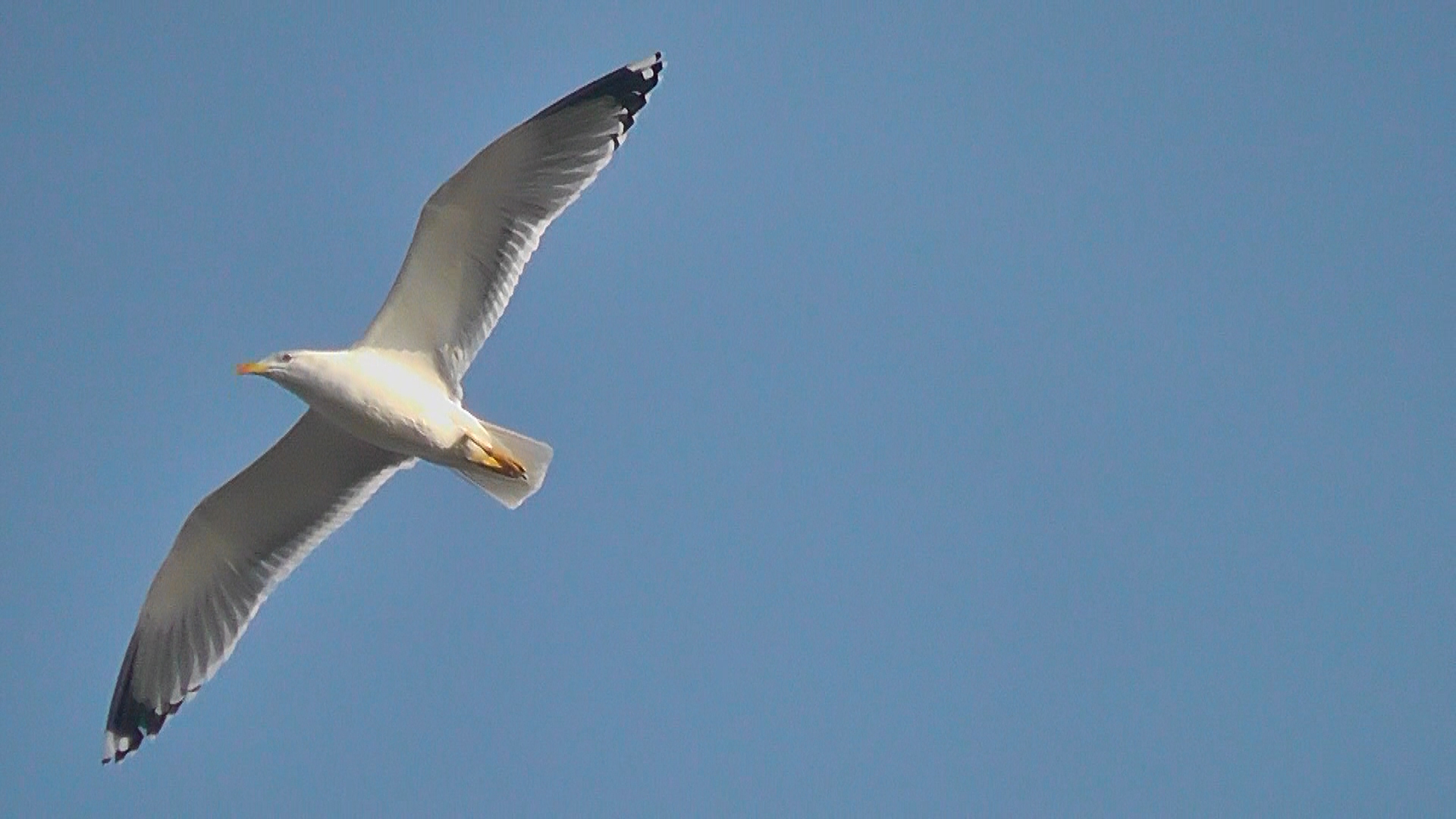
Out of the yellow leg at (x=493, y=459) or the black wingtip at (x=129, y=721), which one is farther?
the black wingtip at (x=129, y=721)

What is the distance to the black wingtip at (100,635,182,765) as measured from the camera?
26.2 ft

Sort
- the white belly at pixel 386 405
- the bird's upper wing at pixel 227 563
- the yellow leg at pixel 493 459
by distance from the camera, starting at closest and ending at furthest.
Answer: the white belly at pixel 386 405, the yellow leg at pixel 493 459, the bird's upper wing at pixel 227 563

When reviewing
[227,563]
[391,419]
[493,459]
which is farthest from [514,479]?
[227,563]

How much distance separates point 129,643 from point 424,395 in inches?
79.6

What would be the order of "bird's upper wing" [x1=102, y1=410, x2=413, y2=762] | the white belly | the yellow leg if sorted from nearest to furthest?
the white belly → the yellow leg → "bird's upper wing" [x1=102, y1=410, x2=413, y2=762]

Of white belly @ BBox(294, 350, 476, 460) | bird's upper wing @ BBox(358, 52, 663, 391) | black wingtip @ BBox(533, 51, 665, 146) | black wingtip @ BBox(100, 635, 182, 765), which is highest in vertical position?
black wingtip @ BBox(533, 51, 665, 146)

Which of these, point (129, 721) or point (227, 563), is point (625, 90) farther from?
point (129, 721)

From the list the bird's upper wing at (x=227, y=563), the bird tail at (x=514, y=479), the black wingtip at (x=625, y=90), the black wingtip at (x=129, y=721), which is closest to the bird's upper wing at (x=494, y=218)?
the black wingtip at (x=625, y=90)

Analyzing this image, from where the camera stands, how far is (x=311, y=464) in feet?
25.8

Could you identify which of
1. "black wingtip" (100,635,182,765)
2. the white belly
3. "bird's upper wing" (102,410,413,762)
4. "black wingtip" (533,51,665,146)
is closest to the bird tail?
the white belly

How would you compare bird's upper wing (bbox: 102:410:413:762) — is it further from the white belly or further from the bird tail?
the bird tail

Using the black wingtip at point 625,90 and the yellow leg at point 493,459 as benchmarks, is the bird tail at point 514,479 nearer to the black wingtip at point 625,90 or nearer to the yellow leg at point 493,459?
the yellow leg at point 493,459

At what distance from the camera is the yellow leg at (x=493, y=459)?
725 cm

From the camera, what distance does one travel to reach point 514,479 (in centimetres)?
739
